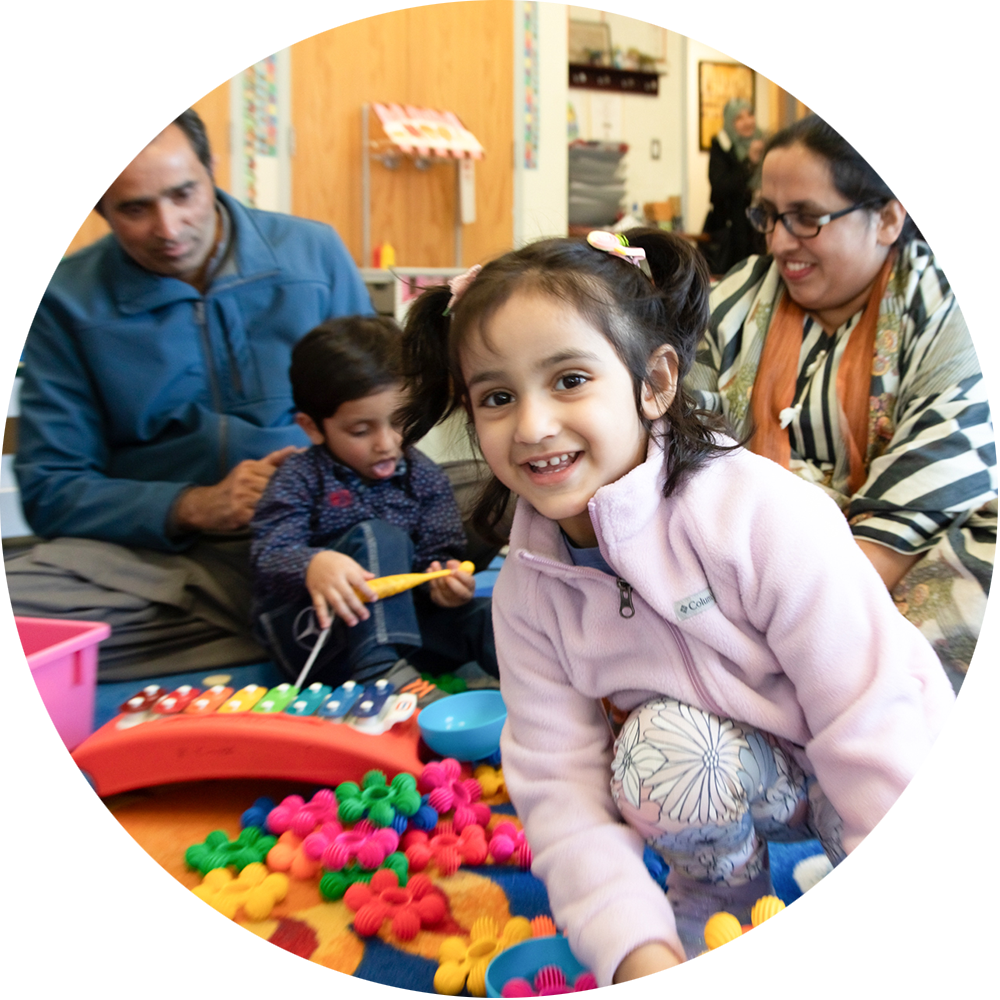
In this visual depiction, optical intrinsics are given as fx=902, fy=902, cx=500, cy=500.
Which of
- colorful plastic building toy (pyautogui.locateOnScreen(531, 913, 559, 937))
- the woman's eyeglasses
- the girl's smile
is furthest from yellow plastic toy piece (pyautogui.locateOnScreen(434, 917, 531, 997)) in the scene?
the woman's eyeglasses

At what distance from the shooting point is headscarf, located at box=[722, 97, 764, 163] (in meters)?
1.00

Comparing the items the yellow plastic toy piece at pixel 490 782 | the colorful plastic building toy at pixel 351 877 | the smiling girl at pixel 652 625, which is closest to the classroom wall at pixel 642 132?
the smiling girl at pixel 652 625

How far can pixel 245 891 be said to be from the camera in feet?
2.54

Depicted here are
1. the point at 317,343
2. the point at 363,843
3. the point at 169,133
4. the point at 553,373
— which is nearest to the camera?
the point at 553,373

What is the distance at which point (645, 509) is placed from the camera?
0.65 m

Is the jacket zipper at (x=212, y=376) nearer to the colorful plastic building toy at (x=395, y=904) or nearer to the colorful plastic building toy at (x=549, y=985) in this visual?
the colorful plastic building toy at (x=395, y=904)

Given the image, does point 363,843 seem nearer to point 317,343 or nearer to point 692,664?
point 692,664

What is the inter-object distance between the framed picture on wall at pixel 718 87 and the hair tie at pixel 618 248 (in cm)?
35

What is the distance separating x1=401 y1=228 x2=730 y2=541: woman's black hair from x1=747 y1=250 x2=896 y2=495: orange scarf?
0.31 meters

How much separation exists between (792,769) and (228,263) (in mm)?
832

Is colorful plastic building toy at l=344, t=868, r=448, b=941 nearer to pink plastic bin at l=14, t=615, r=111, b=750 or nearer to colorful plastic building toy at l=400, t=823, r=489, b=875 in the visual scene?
colorful plastic building toy at l=400, t=823, r=489, b=875

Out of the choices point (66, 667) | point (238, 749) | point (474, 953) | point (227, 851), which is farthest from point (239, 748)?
point (474, 953)

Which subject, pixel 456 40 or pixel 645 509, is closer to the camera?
pixel 645 509

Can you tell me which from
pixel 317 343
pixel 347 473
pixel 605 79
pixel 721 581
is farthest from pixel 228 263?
pixel 721 581
